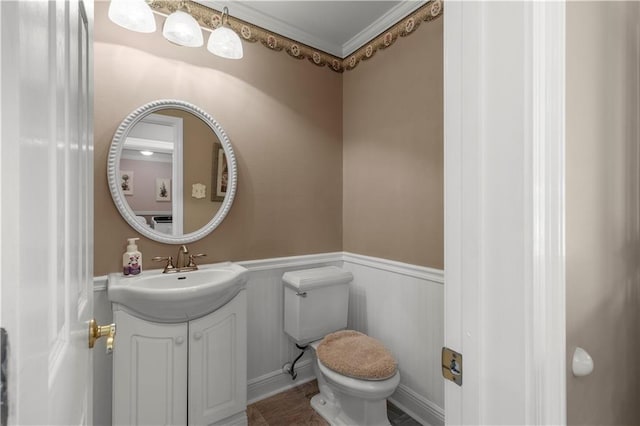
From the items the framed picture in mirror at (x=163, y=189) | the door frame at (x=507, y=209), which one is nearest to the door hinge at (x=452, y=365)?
the door frame at (x=507, y=209)

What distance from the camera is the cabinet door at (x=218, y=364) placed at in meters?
1.55

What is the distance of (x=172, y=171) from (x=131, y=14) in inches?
29.9

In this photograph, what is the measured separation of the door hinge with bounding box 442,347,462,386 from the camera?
0.59 m

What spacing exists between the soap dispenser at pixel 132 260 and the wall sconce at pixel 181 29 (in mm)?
1051

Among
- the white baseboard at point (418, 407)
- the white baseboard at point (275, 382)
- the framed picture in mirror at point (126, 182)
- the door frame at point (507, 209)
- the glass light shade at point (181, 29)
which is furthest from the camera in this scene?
the white baseboard at point (275, 382)

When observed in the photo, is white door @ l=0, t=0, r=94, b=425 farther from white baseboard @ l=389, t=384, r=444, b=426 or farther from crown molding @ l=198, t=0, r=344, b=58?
white baseboard @ l=389, t=384, r=444, b=426

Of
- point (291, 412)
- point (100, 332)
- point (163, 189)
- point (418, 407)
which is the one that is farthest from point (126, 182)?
point (418, 407)


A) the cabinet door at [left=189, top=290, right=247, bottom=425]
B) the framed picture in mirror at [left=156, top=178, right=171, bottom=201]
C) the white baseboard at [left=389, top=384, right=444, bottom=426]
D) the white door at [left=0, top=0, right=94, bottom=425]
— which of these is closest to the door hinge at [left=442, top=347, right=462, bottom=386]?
the white door at [left=0, top=0, right=94, bottom=425]

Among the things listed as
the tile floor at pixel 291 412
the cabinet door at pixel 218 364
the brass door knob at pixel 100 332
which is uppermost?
the brass door knob at pixel 100 332

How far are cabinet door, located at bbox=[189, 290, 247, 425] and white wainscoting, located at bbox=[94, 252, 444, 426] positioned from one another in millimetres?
289

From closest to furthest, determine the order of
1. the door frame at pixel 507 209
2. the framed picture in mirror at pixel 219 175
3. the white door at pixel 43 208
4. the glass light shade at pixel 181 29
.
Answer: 1. the white door at pixel 43 208
2. the door frame at pixel 507 209
3. the glass light shade at pixel 181 29
4. the framed picture in mirror at pixel 219 175

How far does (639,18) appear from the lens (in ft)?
2.99

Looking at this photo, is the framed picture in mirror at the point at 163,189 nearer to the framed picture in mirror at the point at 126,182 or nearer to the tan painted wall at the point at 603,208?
the framed picture in mirror at the point at 126,182

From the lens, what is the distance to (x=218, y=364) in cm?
162
